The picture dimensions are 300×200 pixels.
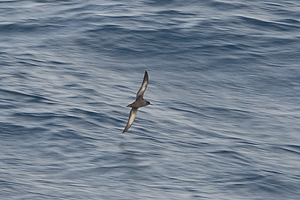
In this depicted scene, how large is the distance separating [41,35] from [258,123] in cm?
792

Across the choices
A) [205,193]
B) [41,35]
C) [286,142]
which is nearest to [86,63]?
[41,35]

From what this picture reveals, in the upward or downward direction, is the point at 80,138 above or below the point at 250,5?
below

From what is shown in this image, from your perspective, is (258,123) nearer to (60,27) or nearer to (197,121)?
(197,121)

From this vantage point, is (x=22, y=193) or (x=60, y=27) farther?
(x=60, y=27)

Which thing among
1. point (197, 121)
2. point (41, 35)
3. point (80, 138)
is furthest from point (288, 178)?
point (41, 35)

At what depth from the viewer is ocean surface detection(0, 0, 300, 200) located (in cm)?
1563

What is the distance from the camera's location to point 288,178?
1630 cm

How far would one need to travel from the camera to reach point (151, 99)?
19828 mm

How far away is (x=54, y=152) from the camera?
16.5 m

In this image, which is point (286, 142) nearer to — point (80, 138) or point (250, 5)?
point (80, 138)

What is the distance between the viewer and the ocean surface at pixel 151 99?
15633 mm

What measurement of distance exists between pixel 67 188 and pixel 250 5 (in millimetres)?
12915

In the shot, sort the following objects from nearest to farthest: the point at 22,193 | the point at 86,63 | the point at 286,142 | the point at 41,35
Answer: the point at 22,193
the point at 286,142
the point at 86,63
the point at 41,35

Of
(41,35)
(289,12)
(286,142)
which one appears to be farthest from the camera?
(289,12)
